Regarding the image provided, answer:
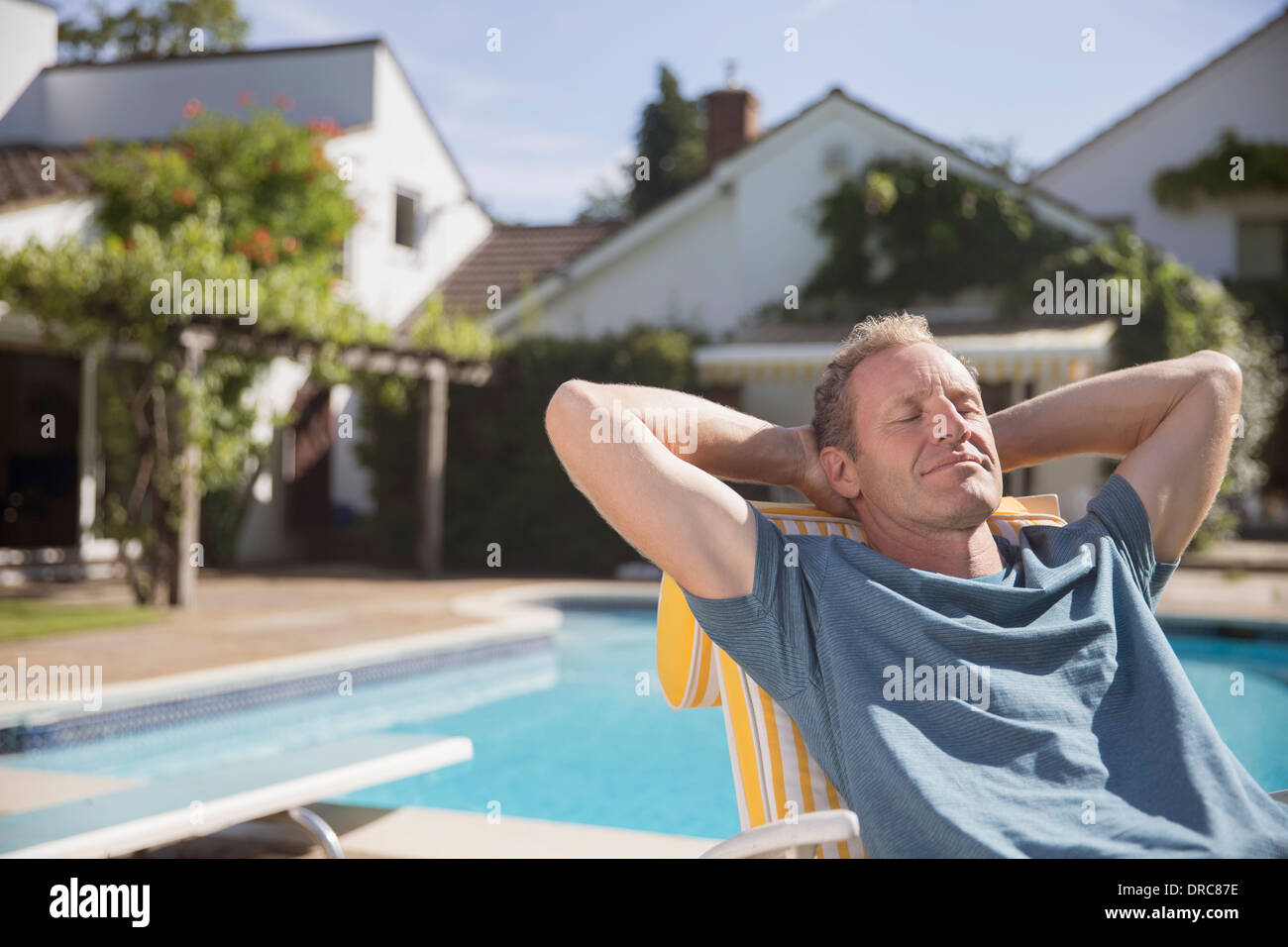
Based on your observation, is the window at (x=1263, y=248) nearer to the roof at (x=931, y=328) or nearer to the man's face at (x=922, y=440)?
the roof at (x=931, y=328)

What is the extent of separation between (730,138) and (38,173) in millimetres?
10323

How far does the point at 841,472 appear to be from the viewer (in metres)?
2.40

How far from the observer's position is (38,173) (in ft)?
44.5

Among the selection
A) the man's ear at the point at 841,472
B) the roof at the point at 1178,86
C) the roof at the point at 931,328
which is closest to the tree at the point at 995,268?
the roof at the point at 931,328

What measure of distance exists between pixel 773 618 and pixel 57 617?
8.17 m

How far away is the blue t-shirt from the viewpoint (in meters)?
1.82

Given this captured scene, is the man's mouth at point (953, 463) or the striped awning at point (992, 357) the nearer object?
the man's mouth at point (953, 463)

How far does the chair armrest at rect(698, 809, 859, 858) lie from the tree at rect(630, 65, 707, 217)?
3681 cm

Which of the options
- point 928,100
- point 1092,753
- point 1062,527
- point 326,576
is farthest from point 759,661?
point 928,100

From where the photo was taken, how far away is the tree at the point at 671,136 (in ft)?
124

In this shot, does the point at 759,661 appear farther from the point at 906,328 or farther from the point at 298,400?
the point at 298,400

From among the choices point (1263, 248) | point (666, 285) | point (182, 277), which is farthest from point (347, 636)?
point (1263, 248)

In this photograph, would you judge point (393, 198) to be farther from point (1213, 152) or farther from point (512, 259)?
point (1213, 152)

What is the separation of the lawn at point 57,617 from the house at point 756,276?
7280 mm
